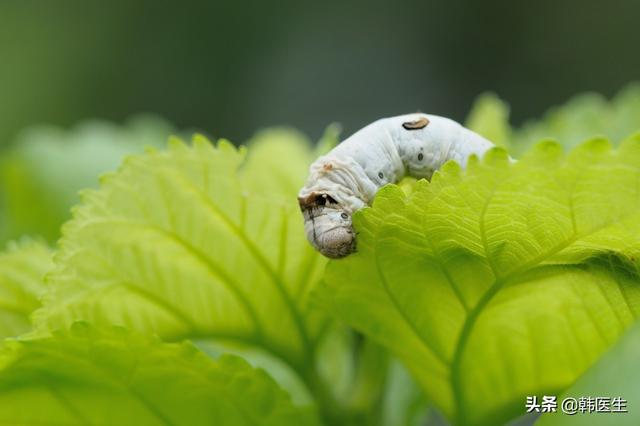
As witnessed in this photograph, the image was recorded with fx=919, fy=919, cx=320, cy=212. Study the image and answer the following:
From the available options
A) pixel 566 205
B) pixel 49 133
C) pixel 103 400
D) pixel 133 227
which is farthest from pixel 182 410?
pixel 49 133

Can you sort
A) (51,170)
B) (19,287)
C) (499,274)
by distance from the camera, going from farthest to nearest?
(51,170), (19,287), (499,274)

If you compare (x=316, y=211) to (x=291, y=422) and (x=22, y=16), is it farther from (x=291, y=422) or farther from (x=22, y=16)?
(x=22, y=16)

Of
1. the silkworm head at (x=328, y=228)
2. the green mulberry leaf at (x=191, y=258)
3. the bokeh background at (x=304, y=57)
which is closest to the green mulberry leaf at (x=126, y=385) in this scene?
the green mulberry leaf at (x=191, y=258)

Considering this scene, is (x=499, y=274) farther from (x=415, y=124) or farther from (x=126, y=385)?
(x=126, y=385)

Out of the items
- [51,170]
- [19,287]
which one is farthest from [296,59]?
[19,287]

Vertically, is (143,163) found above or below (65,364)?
above

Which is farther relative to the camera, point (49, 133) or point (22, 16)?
point (22, 16)

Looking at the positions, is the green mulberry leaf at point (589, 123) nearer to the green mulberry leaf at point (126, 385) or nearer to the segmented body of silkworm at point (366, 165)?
the segmented body of silkworm at point (366, 165)
